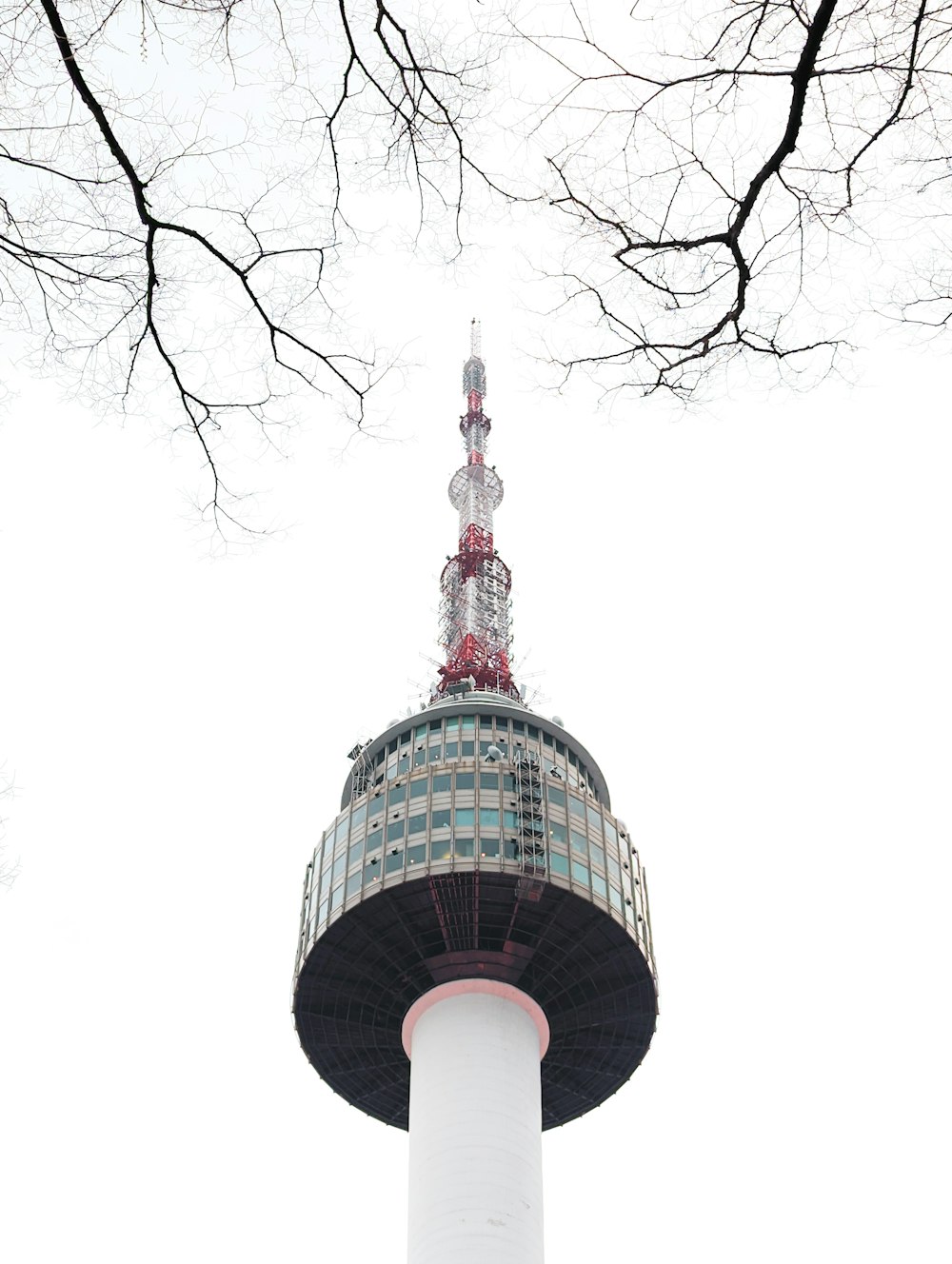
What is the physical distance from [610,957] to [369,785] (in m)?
19.4

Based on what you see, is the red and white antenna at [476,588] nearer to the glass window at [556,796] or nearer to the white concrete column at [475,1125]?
the glass window at [556,796]

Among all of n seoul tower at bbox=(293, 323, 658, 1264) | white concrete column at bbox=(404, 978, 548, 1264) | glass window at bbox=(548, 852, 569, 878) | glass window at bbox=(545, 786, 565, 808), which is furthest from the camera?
glass window at bbox=(545, 786, 565, 808)

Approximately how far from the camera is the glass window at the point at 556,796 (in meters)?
77.5

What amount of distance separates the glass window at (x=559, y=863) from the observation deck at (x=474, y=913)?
97mm

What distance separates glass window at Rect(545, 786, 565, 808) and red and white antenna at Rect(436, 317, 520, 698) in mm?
15686

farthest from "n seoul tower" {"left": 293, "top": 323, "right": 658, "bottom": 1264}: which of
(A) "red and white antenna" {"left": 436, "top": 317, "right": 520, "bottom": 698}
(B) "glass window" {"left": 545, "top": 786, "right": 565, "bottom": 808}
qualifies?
(A) "red and white antenna" {"left": 436, "top": 317, "right": 520, "bottom": 698}

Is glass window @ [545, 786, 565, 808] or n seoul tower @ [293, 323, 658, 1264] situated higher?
glass window @ [545, 786, 565, 808]

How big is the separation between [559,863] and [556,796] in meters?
6.23

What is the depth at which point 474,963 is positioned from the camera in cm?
7381

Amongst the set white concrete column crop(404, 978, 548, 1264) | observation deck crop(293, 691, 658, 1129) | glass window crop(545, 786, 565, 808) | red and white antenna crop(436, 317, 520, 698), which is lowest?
white concrete column crop(404, 978, 548, 1264)

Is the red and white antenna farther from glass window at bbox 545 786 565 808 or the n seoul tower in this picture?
glass window at bbox 545 786 565 808

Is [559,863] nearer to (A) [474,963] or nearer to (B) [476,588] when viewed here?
(A) [474,963]

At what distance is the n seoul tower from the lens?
67.1 meters

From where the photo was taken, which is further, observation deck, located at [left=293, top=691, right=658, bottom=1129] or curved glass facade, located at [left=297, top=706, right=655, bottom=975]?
curved glass facade, located at [left=297, top=706, right=655, bottom=975]
